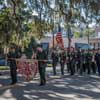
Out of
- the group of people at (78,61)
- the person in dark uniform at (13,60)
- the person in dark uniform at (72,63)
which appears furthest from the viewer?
the group of people at (78,61)

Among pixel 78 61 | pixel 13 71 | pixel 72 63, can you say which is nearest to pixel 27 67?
pixel 13 71

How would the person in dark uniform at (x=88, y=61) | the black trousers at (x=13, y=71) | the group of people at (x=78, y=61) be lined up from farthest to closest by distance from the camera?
1. the person in dark uniform at (x=88, y=61)
2. the group of people at (x=78, y=61)
3. the black trousers at (x=13, y=71)

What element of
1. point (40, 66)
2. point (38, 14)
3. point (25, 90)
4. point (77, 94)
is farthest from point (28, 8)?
point (77, 94)

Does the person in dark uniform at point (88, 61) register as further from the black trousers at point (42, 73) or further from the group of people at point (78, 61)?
the black trousers at point (42, 73)

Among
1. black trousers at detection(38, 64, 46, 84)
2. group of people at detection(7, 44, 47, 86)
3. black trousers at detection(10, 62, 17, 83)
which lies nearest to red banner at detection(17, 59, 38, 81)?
black trousers at detection(10, 62, 17, 83)

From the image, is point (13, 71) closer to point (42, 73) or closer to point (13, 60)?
point (13, 60)

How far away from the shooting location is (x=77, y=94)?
54.6 ft

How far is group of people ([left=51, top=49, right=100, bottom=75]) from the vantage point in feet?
96.4

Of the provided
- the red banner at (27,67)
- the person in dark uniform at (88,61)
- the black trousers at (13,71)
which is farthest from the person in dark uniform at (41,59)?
the person in dark uniform at (88,61)

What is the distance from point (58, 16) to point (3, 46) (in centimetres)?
569

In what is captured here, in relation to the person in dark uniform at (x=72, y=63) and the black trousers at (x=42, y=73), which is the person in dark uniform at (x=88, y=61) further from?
the black trousers at (x=42, y=73)

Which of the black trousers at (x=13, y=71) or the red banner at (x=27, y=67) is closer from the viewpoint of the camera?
the black trousers at (x=13, y=71)

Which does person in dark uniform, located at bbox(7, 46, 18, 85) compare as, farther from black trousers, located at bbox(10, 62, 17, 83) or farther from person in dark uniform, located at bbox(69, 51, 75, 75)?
person in dark uniform, located at bbox(69, 51, 75, 75)

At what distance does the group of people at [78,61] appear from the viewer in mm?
29375
